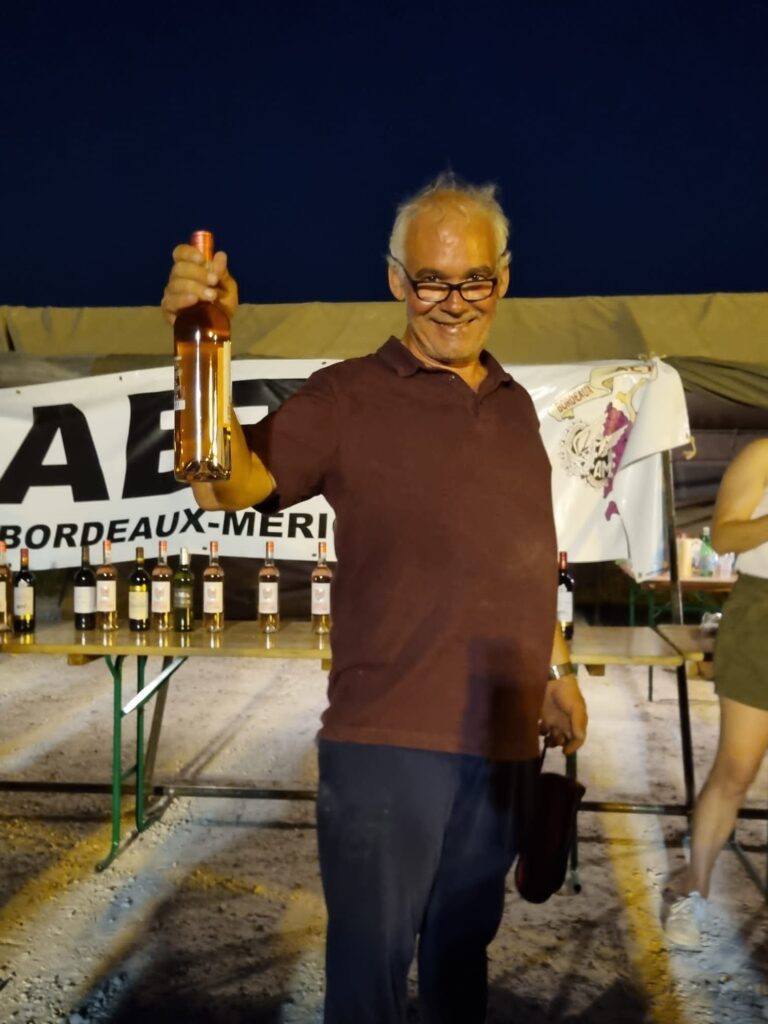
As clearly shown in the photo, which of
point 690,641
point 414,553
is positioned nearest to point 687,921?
point 690,641

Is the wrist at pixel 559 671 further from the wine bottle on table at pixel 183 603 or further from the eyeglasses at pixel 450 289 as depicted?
the wine bottle on table at pixel 183 603

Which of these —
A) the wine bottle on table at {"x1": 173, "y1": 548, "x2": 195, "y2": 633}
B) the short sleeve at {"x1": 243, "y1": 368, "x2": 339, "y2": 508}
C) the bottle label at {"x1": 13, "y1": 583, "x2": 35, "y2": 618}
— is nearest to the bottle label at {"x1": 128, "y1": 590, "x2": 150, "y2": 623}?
the wine bottle on table at {"x1": 173, "y1": 548, "x2": 195, "y2": 633}

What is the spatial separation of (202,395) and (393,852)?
86 cm

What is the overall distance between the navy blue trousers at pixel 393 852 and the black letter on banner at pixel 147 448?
10.7 ft

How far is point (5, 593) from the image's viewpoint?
421cm

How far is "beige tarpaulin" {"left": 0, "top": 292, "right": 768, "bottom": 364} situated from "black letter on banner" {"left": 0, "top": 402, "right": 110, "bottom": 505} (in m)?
1.98

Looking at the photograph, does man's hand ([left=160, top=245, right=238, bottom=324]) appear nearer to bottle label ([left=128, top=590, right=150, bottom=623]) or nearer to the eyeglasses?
the eyeglasses

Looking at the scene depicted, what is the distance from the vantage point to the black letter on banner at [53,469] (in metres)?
4.67

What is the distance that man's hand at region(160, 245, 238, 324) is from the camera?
1.34 metres

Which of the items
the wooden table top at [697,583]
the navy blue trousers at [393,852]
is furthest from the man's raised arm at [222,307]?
the wooden table top at [697,583]

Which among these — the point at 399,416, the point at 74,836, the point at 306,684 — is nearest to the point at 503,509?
the point at 399,416

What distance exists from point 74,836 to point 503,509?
3369mm

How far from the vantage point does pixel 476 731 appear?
5.20 feet

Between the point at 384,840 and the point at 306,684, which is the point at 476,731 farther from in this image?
the point at 306,684
